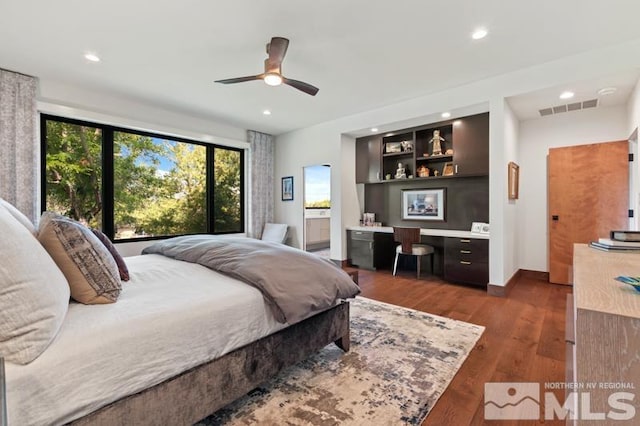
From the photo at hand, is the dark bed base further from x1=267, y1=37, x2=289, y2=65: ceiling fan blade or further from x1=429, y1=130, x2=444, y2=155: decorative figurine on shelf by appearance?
x1=429, y1=130, x2=444, y2=155: decorative figurine on shelf

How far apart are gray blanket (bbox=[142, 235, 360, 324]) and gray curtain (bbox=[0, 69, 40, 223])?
2.65 meters

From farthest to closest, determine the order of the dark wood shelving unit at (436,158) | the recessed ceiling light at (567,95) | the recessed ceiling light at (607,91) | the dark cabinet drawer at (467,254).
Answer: the dark wood shelving unit at (436,158) → the dark cabinet drawer at (467,254) → the recessed ceiling light at (567,95) → the recessed ceiling light at (607,91)

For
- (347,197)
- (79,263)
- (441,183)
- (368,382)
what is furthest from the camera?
(347,197)

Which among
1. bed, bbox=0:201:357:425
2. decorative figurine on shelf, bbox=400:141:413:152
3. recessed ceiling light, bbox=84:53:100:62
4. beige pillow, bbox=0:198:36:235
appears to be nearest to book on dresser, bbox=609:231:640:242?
bed, bbox=0:201:357:425

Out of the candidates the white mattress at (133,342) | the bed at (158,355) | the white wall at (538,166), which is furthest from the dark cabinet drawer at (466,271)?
the white mattress at (133,342)

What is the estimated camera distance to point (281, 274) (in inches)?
66.0

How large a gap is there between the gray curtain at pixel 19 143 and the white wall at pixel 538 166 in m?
6.54

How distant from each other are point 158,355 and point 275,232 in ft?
15.3

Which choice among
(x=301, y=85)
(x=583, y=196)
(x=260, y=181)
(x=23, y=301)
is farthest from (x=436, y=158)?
(x=23, y=301)

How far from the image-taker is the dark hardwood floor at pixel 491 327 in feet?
5.48

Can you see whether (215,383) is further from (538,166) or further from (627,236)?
(538,166)

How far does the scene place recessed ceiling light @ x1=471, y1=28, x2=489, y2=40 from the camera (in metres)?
2.55

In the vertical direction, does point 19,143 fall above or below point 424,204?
above

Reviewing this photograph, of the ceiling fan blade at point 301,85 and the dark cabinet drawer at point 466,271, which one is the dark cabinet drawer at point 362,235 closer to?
the dark cabinet drawer at point 466,271
